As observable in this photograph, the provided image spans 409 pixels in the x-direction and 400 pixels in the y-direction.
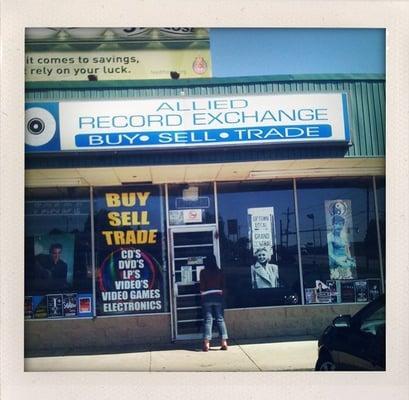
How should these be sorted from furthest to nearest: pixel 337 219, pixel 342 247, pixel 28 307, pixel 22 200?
pixel 337 219, pixel 342 247, pixel 28 307, pixel 22 200

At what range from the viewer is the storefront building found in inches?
213

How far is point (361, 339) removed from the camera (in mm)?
5207

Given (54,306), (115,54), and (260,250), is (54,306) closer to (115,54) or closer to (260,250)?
(260,250)

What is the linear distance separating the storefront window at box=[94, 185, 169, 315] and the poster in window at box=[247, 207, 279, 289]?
907mm

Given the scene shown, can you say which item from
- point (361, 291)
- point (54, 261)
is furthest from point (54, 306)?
point (361, 291)

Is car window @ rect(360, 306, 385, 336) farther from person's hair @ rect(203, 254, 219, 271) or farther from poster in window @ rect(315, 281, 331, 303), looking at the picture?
person's hair @ rect(203, 254, 219, 271)

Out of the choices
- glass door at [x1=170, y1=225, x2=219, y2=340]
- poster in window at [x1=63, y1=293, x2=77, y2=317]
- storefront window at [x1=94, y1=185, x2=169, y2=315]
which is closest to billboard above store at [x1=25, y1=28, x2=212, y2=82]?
storefront window at [x1=94, y1=185, x2=169, y2=315]

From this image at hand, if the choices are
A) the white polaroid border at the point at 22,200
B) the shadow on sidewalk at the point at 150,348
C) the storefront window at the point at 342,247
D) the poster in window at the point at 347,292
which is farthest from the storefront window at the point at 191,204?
the white polaroid border at the point at 22,200

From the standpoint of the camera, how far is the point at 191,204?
235 inches

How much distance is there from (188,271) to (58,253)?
1262mm

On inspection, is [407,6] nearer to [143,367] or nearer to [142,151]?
[142,151]
